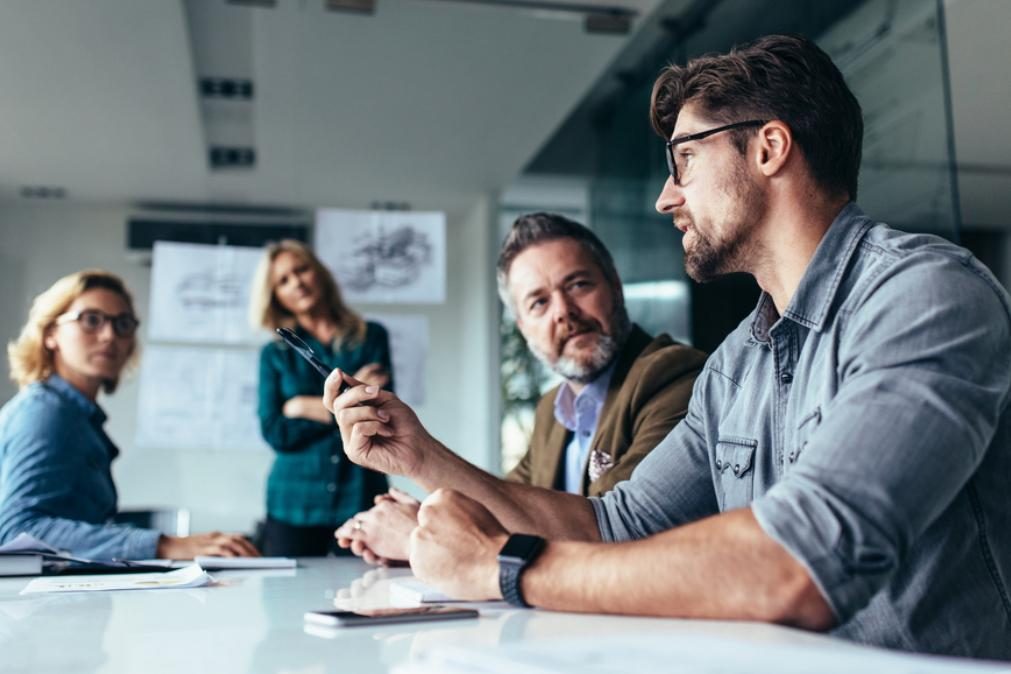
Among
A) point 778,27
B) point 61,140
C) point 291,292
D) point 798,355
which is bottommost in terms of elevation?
point 798,355

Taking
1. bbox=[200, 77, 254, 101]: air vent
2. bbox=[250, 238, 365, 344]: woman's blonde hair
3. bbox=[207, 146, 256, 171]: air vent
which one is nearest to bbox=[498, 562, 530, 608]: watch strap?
bbox=[250, 238, 365, 344]: woman's blonde hair

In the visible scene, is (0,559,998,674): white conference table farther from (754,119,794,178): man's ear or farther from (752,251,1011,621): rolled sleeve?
(754,119,794,178): man's ear

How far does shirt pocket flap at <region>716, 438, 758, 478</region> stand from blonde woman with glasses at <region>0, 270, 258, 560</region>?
3.58 feet

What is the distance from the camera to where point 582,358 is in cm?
238

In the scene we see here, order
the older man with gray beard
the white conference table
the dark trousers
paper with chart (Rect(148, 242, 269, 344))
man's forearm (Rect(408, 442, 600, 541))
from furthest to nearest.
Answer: paper with chart (Rect(148, 242, 269, 344)) → the dark trousers → the older man with gray beard → man's forearm (Rect(408, 442, 600, 541)) → the white conference table

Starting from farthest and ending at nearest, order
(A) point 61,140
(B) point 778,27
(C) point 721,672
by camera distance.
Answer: (A) point 61,140, (B) point 778,27, (C) point 721,672

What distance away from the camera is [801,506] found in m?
0.97

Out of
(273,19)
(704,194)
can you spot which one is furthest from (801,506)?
(273,19)

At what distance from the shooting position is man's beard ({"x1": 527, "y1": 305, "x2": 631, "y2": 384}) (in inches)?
93.4

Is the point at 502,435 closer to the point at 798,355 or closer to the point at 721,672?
the point at 798,355

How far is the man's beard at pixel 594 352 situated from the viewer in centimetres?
237

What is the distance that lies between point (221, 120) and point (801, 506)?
11.1ft

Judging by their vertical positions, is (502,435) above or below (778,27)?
below

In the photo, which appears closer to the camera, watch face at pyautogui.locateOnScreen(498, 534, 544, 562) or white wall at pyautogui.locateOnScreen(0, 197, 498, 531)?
watch face at pyautogui.locateOnScreen(498, 534, 544, 562)
